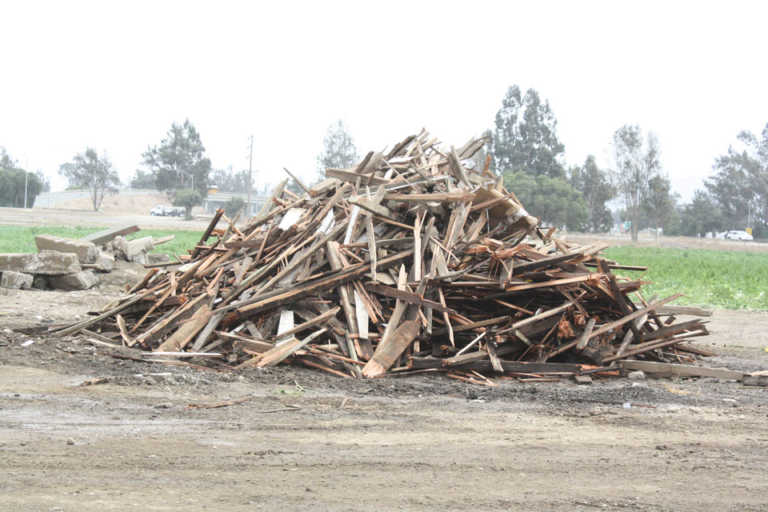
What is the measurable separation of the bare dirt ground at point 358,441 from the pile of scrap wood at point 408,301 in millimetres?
485

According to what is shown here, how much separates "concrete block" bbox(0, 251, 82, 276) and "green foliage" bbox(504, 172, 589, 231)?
48.3m

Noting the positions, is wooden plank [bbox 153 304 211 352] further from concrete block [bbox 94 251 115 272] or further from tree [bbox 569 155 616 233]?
tree [bbox 569 155 616 233]

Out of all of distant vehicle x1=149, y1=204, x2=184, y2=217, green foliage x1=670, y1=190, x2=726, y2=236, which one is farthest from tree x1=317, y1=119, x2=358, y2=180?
green foliage x1=670, y1=190, x2=726, y2=236

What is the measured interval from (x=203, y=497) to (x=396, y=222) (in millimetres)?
5811

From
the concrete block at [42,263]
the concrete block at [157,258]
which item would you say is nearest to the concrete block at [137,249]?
the concrete block at [157,258]

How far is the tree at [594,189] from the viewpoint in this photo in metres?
74.3

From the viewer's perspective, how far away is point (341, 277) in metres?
8.61

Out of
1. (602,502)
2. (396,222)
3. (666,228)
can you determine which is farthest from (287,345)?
(666,228)

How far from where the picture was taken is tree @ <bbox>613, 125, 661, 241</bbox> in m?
68.8

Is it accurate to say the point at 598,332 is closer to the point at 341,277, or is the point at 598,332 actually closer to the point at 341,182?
the point at 341,277

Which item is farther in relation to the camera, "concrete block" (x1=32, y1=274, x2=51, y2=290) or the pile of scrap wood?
"concrete block" (x1=32, y1=274, x2=51, y2=290)

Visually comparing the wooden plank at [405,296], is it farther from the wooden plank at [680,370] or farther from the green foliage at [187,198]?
the green foliage at [187,198]

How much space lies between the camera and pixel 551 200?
61.0 m

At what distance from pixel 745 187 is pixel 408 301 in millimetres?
93560
